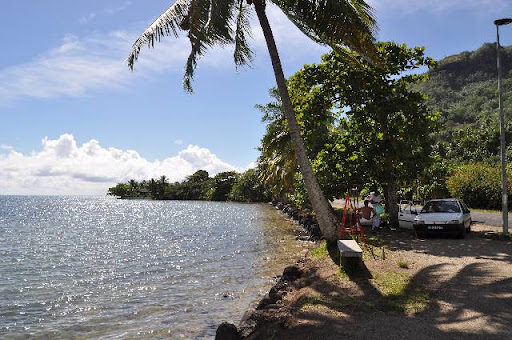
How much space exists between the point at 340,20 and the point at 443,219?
9.53 metres

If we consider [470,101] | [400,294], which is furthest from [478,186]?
[470,101]

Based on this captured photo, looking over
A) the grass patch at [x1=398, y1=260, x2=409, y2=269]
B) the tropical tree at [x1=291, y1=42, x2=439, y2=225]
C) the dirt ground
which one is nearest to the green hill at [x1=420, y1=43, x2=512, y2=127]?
the tropical tree at [x1=291, y1=42, x2=439, y2=225]

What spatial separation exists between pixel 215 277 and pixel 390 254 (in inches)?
274

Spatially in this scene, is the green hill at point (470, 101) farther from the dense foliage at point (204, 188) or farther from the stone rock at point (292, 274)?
the stone rock at point (292, 274)

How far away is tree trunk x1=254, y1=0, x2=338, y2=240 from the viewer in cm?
1414

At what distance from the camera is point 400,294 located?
9438mm

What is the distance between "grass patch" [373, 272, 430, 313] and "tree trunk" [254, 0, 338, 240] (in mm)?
3329

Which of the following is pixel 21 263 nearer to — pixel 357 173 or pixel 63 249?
pixel 63 249

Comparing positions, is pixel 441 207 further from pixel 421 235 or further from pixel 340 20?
pixel 340 20

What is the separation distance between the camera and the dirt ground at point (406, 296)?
7.32 m

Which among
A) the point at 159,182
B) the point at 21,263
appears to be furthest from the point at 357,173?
the point at 159,182

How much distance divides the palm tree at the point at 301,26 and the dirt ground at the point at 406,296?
2948mm

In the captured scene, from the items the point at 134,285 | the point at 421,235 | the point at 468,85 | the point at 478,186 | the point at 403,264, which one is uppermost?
the point at 468,85

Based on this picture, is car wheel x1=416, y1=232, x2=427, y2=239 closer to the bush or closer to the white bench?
the white bench
